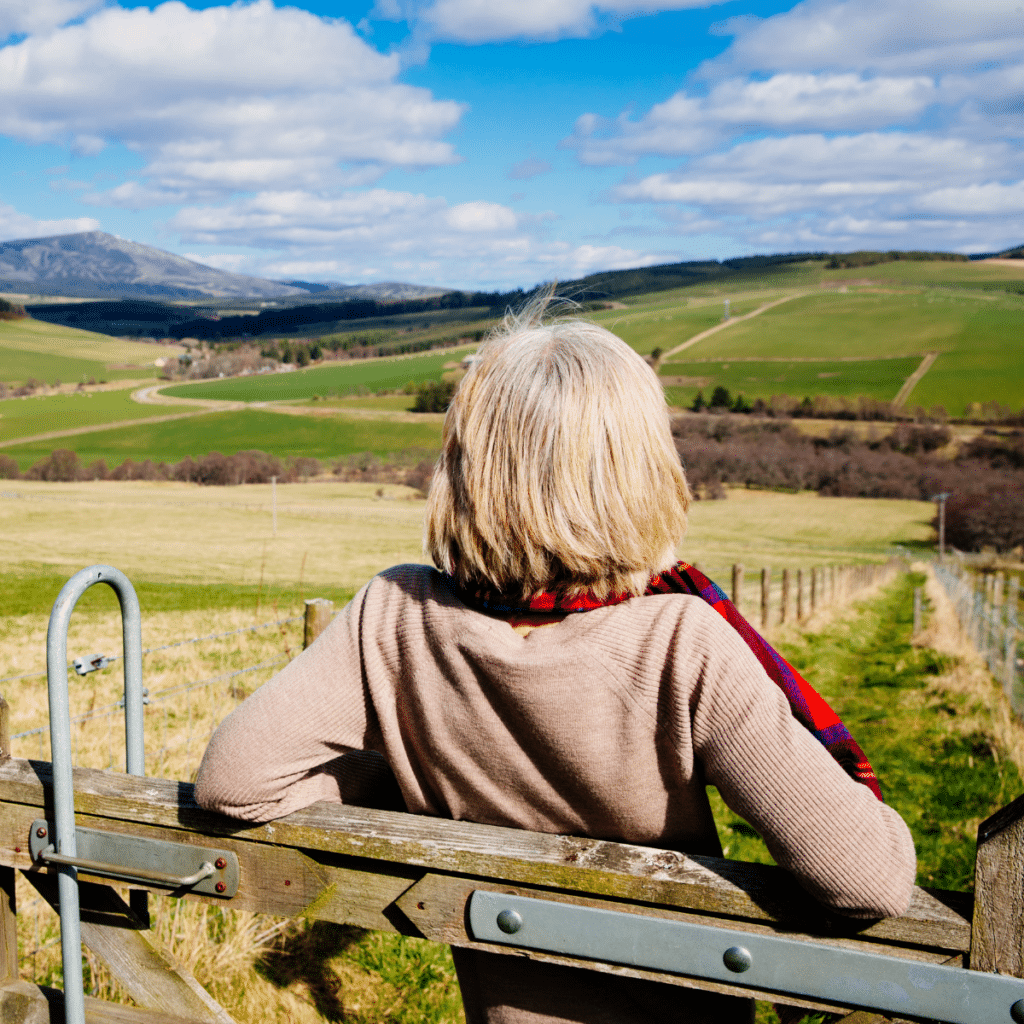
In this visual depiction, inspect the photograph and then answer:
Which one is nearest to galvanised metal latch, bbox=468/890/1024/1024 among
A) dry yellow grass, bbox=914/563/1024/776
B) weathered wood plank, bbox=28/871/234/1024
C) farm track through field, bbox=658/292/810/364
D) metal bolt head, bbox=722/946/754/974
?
metal bolt head, bbox=722/946/754/974

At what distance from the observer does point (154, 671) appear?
31.4 ft

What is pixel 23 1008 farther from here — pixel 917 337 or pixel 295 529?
pixel 917 337

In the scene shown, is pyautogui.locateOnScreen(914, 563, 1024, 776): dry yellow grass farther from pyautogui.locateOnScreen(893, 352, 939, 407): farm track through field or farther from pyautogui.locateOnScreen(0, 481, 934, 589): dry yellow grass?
pyautogui.locateOnScreen(893, 352, 939, 407): farm track through field

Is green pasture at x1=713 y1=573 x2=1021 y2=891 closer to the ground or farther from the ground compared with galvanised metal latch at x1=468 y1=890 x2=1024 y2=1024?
closer to the ground

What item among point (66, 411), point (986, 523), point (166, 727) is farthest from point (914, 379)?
point (166, 727)

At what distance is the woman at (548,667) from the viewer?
4.53ft

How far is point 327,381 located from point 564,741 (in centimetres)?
10090

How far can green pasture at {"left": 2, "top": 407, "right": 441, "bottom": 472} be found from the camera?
205 ft

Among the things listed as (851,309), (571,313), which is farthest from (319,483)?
(851,309)

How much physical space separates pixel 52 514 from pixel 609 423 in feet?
126

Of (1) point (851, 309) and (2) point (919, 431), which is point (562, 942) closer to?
(2) point (919, 431)

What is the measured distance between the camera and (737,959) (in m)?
1.28

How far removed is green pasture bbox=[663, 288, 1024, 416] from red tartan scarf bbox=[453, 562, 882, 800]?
3480 inches

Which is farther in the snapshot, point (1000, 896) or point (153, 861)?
point (153, 861)
